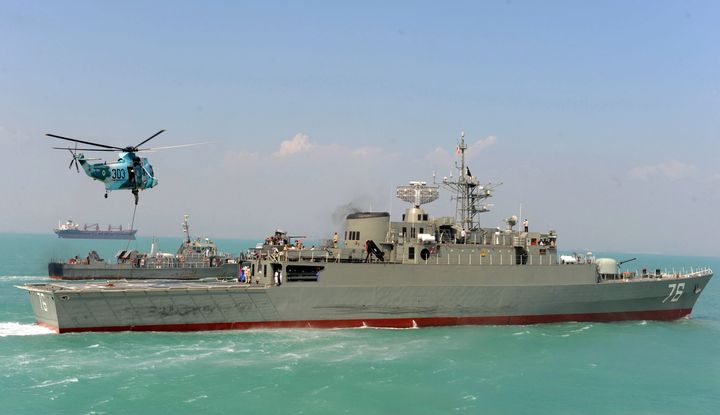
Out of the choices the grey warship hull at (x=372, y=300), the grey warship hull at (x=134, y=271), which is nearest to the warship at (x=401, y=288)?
the grey warship hull at (x=372, y=300)

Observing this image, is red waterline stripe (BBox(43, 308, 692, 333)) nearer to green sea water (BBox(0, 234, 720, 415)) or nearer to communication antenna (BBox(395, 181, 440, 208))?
green sea water (BBox(0, 234, 720, 415))

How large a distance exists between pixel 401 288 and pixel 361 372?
7638 millimetres

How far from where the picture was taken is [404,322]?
27.0m

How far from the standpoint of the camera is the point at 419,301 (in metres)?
27.1

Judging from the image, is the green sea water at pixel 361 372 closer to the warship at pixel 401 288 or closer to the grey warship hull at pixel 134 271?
the warship at pixel 401 288

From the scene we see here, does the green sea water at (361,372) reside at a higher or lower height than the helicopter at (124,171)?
lower

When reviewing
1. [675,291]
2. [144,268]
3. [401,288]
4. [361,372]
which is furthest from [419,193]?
[144,268]

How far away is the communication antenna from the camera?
29.3 meters

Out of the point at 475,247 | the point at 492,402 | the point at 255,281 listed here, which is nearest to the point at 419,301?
the point at 475,247

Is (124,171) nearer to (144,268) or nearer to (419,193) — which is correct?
(419,193)

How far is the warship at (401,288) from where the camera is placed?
2453 centimetres

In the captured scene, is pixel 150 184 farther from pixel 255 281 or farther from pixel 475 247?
pixel 475 247

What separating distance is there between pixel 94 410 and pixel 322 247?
14907 mm

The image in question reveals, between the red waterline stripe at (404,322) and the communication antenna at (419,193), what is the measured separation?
245 inches
